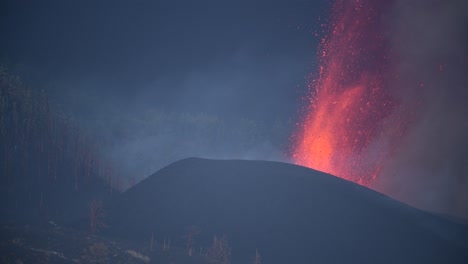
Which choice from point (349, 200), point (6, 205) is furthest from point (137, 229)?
point (6, 205)

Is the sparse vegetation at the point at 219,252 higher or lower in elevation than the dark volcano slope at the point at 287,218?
lower

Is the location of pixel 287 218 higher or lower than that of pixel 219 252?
higher

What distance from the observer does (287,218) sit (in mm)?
58688

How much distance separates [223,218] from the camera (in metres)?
59.9

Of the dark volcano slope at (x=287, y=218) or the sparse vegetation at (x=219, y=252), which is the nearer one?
the sparse vegetation at (x=219, y=252)

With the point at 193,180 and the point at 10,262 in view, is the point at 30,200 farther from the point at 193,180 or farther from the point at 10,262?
the point at 10,262

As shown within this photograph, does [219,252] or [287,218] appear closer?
[219,252]

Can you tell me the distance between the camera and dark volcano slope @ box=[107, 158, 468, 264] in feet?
167

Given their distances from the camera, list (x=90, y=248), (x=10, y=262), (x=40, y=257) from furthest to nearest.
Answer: (x=90, y=248)
(x=40, y=257)
(x=10, y=262)

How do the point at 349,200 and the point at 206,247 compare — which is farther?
the point at 349,200

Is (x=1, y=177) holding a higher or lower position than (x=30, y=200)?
higher

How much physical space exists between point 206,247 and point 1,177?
9823cm

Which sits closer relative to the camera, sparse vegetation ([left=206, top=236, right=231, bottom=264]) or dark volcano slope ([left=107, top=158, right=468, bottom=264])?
sparse vegetation ([left=206, top=236, right=231, bottom=264])

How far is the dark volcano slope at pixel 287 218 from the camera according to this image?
50.8 metres
